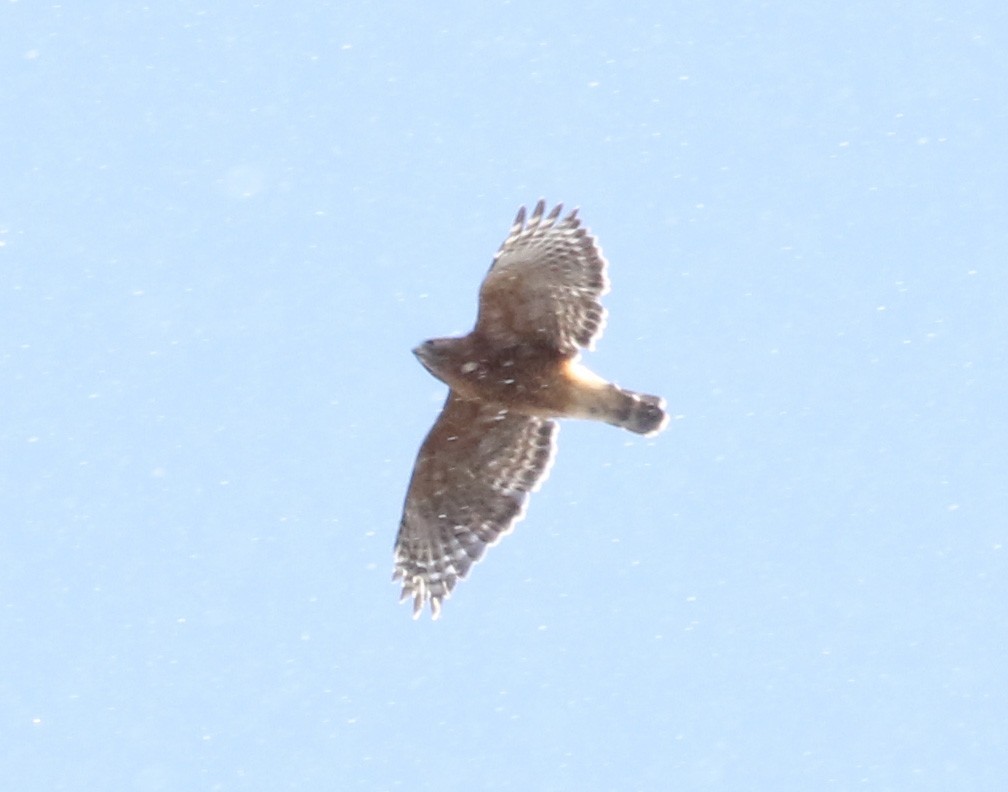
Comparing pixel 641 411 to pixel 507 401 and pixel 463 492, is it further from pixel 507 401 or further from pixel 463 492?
pixel 463 492

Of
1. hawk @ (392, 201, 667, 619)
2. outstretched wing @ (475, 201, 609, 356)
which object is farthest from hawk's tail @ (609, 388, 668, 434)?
outstretched wing @ (475, 201, 609, 356)

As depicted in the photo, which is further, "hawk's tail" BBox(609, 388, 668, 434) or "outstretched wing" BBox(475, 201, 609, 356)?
"hawk's tail" BBox(609, 388, 668, 434)

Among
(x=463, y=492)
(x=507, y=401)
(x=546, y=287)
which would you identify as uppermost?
(x=546, y=287)

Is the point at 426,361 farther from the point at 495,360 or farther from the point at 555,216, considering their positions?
the point at 555,216

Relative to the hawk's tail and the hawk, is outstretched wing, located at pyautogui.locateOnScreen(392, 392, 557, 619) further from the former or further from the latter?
the hawk's tail

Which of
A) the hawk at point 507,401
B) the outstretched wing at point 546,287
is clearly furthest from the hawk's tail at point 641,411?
the outstretched wing at point 546,287

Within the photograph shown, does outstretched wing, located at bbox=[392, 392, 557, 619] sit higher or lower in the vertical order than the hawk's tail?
lower

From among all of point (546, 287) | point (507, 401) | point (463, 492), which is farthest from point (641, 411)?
point (463, 492)
